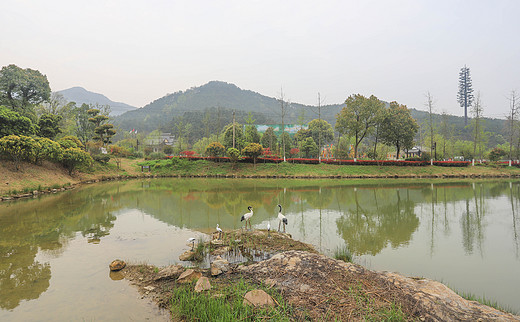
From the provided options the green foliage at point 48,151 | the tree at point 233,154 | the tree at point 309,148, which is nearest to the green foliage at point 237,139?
the tree at point 233,154

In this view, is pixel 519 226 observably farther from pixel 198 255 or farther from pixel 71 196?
pixel 71 196

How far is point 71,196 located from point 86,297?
1649cm

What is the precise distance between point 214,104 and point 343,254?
137 m

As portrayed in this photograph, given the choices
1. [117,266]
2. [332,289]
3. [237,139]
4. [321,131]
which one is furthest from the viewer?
[321,131]

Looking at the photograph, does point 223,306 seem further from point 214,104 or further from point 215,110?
point 214,104

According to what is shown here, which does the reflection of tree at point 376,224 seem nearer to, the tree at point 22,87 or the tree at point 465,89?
the tree at point 22,87

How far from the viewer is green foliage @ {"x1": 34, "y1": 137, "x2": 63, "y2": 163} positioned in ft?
70.9

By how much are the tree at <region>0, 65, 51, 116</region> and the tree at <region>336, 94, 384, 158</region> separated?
124 feet

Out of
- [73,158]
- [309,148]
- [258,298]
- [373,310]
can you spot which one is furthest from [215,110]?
[373,310]

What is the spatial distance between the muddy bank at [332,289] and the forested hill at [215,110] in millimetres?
75835

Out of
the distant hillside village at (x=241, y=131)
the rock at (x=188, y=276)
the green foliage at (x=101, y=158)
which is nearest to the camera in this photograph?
the rock at (x=188, y=276)

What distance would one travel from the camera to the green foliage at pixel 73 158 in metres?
A: 23.9

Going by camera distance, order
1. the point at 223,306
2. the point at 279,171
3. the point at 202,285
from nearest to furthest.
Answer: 1. the point at 223,306
2. the point at 202,285
3. the point at 279,171

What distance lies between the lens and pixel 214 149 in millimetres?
35750
